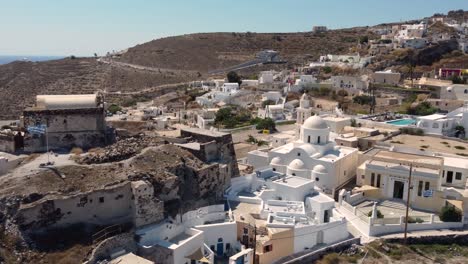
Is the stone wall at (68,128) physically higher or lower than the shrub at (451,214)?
higher

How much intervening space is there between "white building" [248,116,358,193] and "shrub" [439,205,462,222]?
5.60 metres

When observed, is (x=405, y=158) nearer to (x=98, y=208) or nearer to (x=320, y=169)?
(x=320, y=169)

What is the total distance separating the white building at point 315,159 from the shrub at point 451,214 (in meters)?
5.60

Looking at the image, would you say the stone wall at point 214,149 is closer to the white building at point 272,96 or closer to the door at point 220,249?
the door at point 220,249

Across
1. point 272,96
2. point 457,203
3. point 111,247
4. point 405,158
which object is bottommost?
point 457,203

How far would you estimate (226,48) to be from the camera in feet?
307

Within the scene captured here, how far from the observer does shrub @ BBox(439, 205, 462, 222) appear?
842 inches

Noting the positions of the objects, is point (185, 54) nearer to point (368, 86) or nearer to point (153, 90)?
point (153, 90)

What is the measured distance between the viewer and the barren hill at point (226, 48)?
84.4m

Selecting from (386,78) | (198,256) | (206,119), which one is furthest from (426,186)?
(386,78)

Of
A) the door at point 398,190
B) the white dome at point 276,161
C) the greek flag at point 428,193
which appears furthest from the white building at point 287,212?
the greek flag at point 428,193

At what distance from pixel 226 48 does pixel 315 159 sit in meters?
71.8

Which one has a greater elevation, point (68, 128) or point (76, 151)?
point (68, 128)

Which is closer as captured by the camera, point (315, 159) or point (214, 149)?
point (214, 149)
